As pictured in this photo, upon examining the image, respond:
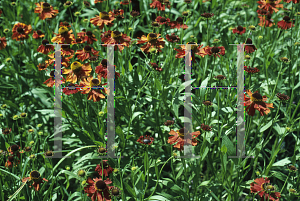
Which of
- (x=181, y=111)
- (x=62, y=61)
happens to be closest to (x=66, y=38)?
(x=62, y=61)

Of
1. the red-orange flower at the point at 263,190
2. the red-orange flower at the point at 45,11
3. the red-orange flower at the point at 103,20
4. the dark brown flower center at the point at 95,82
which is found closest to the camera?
the red-orange flower at the point at 263,190

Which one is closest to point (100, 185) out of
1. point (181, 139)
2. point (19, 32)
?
point (181, 139)

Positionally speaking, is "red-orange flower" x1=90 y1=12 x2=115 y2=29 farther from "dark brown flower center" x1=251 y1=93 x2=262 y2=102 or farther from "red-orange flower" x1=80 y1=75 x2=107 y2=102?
"dark brown flower center" x1=251 y1=93 x2=262 y2=102

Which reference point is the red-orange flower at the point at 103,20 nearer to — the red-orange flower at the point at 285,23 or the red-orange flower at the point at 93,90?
the red-orange flower at the point at 93,90

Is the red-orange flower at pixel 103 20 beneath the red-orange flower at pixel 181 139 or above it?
above

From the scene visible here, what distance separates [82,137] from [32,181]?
0.32 metres

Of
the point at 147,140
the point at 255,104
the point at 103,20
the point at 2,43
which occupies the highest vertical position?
the point at 103,20

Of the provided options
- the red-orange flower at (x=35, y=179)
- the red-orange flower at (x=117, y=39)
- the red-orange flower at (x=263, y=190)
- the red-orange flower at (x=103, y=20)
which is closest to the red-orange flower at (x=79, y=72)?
the red-orange flower at (x=117, y=39)

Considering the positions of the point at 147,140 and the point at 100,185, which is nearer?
the point at 100,185

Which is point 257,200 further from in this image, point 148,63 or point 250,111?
point 148,63

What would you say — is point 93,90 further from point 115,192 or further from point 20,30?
point 20,30

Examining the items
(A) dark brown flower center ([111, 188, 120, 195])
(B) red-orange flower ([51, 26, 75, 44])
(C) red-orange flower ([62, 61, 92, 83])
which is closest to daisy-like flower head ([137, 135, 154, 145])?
(A) dark brown flower center ([111, 188, 120, 195])

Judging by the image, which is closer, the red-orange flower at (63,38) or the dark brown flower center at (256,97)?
the dark brown flower center at (256,97)

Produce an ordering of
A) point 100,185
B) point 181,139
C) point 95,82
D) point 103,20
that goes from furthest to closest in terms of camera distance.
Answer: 1. point 103,20
2. point 95,82
3. point 181,139
4. point 100,185
